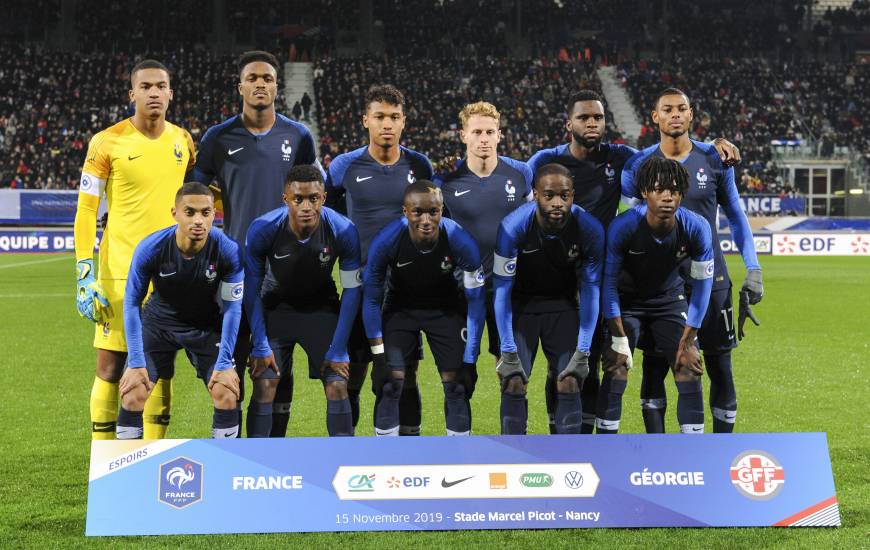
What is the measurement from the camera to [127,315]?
455 cm

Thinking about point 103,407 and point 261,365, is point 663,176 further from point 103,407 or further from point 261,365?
point 103,407

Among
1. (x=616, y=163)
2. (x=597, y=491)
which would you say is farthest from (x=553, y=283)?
(x=597, y=491)

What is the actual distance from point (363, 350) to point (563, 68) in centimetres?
3353

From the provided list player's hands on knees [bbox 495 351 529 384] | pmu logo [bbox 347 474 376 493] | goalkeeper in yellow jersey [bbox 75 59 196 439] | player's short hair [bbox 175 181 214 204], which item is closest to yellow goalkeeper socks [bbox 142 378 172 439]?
goalkeeper in yellow jersey [bbox 75 59 196 439]

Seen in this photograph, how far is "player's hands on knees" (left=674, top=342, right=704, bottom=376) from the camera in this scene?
4750mm

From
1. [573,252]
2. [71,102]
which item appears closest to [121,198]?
[573,252]

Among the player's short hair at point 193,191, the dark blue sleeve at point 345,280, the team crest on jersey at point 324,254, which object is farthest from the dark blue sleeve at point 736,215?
the player's short hair at point 193,191

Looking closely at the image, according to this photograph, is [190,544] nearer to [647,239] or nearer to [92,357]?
[647,239]

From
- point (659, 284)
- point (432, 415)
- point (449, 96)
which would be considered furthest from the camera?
point (449, 96)

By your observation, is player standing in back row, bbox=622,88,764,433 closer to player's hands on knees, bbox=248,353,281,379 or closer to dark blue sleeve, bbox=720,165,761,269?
dark blue sleeve, bbox=720,165,761,269

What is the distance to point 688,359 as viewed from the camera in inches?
187

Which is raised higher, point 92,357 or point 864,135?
point 864,135

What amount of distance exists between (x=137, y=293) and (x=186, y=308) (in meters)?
0.26

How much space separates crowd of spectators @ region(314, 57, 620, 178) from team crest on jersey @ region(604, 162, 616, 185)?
Result: 25.2 m
